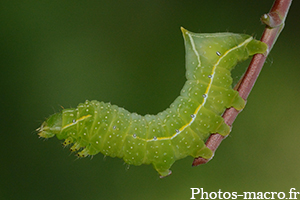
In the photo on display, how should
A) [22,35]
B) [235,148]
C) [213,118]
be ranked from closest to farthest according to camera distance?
[213,118] < [235,148] < [22,35]

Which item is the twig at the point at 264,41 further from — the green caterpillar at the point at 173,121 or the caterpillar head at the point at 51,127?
the caterpillar head at the point at 51,127

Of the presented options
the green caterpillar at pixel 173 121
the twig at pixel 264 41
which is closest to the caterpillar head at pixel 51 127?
the green caterpillar at pixel 173 121

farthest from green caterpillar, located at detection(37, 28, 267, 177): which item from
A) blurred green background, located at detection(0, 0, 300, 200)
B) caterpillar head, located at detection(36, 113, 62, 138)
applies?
blurred green background, located at detection(0, 0, 300, 200)

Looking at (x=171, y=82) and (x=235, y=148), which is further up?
(x=171, y=82)

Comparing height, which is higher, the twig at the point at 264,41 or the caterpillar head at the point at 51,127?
the twig at the point at 264,41

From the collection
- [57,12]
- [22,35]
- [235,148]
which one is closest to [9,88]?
[22,35]

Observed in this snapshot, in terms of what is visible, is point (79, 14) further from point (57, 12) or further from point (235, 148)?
point (235, 148)
